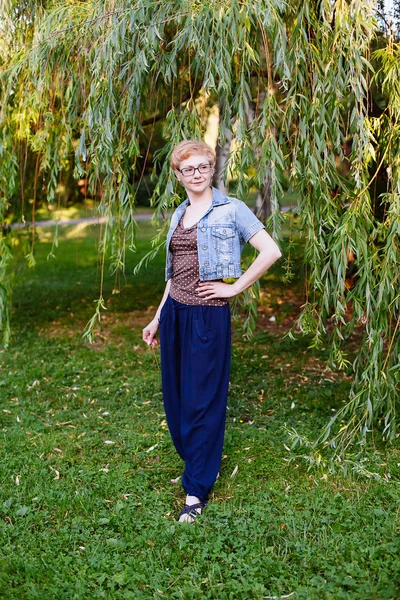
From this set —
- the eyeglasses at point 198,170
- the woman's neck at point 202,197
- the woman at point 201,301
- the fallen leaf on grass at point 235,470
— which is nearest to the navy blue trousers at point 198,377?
the woman at point 201,301

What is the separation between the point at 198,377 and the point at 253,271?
0.61 m

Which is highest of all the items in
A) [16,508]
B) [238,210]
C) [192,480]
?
[238,210]

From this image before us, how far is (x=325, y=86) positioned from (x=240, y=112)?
1.59 ft

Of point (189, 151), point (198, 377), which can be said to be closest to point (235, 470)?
point (198, 377)

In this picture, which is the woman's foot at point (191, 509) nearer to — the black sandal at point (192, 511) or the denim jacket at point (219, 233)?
the black sandal at point (192, 511)

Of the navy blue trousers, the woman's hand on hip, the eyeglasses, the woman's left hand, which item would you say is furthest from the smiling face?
the woman's hand on hip

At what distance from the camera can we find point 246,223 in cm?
331

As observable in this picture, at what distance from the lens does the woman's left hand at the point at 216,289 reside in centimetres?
333

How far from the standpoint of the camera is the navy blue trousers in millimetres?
3402

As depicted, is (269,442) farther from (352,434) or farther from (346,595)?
(346,595)

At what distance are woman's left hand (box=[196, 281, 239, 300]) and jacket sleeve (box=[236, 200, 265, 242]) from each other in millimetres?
255

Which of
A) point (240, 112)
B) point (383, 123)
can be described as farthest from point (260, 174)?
point (383, 123)

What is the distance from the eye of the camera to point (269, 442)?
14.3 feet

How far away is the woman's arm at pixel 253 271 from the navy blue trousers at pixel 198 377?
10cm
